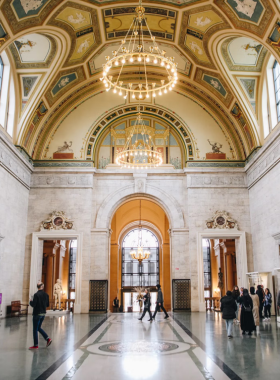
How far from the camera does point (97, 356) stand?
6297 mm

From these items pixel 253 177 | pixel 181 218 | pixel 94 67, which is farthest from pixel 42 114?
pixel 253 177

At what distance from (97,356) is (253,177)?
39.5ft

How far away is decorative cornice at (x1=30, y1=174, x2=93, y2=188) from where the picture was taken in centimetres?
1738

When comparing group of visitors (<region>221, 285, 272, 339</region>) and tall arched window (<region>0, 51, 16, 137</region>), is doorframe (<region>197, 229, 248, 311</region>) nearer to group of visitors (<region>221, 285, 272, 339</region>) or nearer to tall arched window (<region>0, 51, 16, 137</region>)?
group of visitors (<region>221, 285, 272, 339</region>)

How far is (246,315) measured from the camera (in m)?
8.94

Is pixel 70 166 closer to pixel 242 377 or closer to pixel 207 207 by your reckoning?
pixel 207 207

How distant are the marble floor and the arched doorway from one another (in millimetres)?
16686

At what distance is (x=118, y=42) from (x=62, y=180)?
653 cm

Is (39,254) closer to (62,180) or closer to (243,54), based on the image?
Result: (62,180)

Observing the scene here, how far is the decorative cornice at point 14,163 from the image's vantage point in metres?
13.6

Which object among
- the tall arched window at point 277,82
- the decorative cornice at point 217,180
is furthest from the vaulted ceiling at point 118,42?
the decorative cornice at point 217,180

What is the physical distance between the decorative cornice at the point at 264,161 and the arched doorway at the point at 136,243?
9.97m

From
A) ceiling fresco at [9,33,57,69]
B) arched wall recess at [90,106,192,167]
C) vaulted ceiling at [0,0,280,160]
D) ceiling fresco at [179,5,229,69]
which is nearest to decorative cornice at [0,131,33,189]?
vaulted ceiling at [0,0,280,160]

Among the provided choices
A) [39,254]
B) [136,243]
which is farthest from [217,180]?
[136,243]
